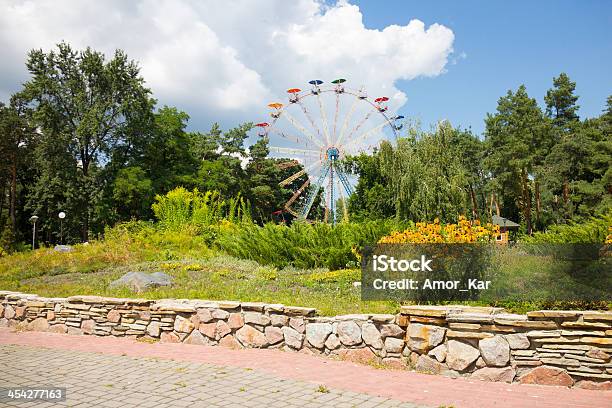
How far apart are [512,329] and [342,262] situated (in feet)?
19.5

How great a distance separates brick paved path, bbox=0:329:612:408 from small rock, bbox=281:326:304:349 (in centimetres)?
15

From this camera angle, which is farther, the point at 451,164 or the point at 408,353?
the point at 451,164

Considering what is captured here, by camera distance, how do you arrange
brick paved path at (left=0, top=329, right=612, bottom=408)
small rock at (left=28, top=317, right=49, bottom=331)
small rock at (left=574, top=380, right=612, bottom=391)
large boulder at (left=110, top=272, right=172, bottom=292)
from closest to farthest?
1. brick paved path at (left=0, top=329, right=612, bottom=408)
2. small rock at (left=574, top=380, right=612, bottom=391)
3. small rock at (left=28, top=317, right=49, bottom=331)
4. large boulder at (left=110, top=272, right=172, bottom=292)

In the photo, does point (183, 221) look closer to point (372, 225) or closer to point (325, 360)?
point (372, 225)

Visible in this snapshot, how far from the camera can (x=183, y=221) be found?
18.4 meters

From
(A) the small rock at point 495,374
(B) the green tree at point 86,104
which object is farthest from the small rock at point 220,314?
(B) the green tree at point 86,104

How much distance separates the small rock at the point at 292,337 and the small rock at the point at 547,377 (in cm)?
257

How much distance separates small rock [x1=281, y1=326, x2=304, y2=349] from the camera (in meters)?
→ 6.28

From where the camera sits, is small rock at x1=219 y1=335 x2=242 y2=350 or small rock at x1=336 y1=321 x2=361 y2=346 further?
small rock at x1=219 y1=335 x2=242 y2=350

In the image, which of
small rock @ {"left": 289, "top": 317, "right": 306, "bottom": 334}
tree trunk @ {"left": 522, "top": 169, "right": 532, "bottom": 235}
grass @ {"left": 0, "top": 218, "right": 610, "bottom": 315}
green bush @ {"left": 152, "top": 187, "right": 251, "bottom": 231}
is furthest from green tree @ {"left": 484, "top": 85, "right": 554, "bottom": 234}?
small rock @ {"left": 289, "top": 317, "right": 306, "bottom": 334}

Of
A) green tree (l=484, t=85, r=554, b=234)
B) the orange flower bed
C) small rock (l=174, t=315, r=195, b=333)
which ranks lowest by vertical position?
small rock (l=174, t=315, r=195, b=333)

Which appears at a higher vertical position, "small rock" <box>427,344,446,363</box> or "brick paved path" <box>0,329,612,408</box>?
"small rock" <box>427,344,446,363</box>

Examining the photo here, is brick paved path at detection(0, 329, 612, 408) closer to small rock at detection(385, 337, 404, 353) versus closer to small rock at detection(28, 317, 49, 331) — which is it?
small rock at detection(385, 337, 404, 353)

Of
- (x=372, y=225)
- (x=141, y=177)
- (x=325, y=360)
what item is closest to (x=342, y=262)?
(x=372, y=225)
